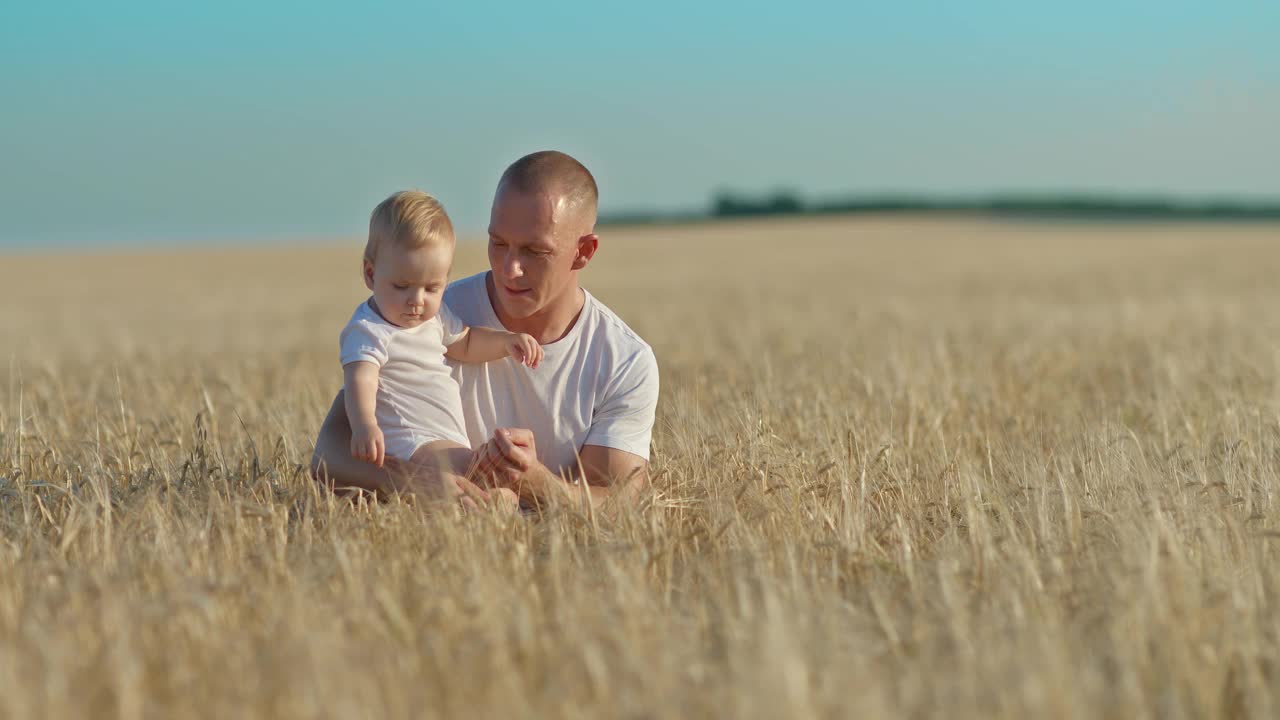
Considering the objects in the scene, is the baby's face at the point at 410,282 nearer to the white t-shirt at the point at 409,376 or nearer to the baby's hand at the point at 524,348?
the white t-shirt at the point at 409,376

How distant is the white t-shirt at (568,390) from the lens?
3836 millimetres

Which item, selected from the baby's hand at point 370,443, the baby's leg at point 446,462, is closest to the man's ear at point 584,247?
the baby's leg at point 446,462

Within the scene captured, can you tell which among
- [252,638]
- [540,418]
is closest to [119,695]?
[252,638]

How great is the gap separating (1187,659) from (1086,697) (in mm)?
269

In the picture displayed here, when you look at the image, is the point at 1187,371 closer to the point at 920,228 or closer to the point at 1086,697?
the point at 1086,697

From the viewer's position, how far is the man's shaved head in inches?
139

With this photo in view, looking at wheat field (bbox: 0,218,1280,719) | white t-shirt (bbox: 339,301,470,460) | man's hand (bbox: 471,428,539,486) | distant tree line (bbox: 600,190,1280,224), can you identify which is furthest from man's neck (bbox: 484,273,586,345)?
distant tree line (bbox: 600,190,1280,224)

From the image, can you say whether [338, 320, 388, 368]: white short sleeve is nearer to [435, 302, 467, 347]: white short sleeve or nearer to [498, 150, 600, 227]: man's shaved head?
[435, 302, 467, 347]: white short sleeve

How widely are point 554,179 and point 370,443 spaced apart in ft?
3.09

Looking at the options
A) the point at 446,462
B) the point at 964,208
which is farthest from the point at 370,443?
the point at 964,208

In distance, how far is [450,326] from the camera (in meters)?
3.76

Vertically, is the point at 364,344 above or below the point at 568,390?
above

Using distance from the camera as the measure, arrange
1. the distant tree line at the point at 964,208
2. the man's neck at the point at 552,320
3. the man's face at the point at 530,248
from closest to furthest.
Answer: the man's face at the point at 530,248 → the man's neck at the point at 552,320 → the distant tree line at the point at 964,208

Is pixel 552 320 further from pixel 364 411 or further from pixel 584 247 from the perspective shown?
pixel 364 411
